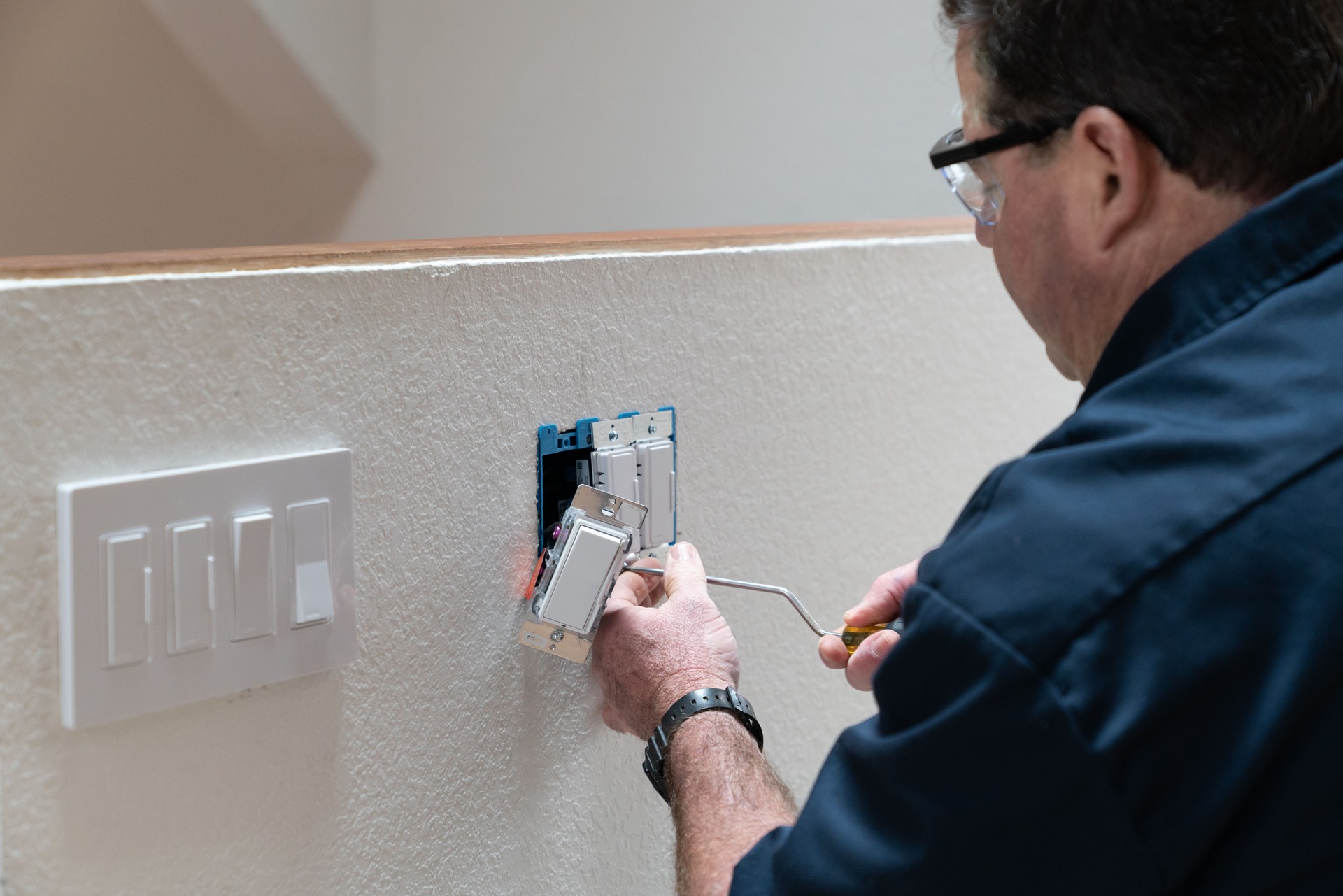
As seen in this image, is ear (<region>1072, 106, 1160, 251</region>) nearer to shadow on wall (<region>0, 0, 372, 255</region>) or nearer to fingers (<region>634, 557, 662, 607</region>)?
fingers (<region>634, 557, 662, 607</region>)

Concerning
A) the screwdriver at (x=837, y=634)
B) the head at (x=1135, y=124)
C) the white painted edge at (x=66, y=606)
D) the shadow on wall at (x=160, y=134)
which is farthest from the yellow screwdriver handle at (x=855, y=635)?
the shadow on wall at (x=160, y=134)

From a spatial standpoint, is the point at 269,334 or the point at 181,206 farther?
the point at 181,206

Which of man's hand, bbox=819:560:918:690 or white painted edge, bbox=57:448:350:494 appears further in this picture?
man's hand, bbox=819:560:918:690

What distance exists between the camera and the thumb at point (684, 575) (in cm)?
75

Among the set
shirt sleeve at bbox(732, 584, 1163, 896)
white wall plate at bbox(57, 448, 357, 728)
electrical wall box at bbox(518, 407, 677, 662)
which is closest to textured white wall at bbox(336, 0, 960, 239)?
electrical wall box at bbox(518, 407, 677, 662)

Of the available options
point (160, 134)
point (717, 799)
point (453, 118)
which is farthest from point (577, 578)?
point (160, 134)

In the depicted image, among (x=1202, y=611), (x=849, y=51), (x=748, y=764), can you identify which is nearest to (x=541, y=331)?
(x=748, y=764)

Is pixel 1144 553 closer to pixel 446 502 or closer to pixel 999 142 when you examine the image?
pixel 999 142

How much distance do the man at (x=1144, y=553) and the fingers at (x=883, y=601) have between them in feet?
0.62

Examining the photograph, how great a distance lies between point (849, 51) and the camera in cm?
107

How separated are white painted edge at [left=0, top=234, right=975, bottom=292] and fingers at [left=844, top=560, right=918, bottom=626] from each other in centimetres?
29

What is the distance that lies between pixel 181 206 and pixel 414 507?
1.00 meters

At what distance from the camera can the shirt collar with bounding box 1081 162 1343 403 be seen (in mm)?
502

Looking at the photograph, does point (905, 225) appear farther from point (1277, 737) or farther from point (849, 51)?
point (1277, 737)
